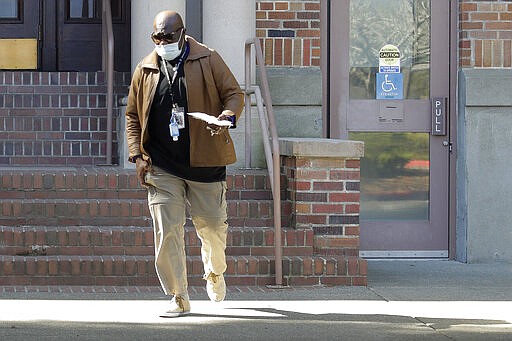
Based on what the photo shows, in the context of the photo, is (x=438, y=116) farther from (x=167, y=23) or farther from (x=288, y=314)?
(x=167, y=23)

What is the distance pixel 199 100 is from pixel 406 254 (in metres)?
4.27

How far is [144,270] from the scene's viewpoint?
9.44 metres

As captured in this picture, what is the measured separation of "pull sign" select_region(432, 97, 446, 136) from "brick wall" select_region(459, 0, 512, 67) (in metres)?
0.40

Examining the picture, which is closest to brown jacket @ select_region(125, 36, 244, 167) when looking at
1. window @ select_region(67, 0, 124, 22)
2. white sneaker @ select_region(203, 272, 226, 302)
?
white sneaker @ select_region(203, 272, 226, 302)

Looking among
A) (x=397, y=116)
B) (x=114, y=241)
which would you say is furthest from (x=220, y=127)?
(x=397, y=116)

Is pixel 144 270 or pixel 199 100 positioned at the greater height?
pixel 199 100

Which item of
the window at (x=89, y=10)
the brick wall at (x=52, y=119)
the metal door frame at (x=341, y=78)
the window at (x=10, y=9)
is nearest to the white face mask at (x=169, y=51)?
the metal door frame at (x=341, y=78)

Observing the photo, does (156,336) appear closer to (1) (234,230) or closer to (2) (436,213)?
(1) (234,230)

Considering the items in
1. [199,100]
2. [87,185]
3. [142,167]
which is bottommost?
[87,185]

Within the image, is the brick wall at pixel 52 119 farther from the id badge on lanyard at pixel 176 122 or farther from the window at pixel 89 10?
the id badge on lanyard at pixel 176 122

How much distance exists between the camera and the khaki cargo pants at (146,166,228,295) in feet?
25.8

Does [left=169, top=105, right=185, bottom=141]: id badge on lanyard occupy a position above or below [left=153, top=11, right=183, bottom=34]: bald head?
below

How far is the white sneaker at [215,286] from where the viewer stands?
8234mm

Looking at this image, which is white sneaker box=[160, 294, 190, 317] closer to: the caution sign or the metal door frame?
the metal door frame
